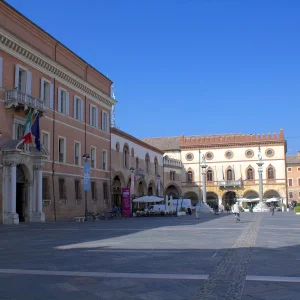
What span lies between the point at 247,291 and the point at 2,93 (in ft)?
80.5

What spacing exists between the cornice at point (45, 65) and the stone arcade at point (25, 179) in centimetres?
639

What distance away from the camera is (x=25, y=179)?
3034 cm

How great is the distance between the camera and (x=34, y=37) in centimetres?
3203

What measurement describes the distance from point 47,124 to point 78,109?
6404 mm

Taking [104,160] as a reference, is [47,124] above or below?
above

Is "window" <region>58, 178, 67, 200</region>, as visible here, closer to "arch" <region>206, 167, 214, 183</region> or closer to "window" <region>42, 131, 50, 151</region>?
"window" <region>42, 131, 50, 151</region>

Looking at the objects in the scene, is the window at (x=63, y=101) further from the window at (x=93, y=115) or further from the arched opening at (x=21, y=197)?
Result: the arched opening at (x=21, y=197)

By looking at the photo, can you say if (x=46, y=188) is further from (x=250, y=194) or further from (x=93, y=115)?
(x=250, y=194)

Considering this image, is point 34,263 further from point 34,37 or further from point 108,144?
point 108,144

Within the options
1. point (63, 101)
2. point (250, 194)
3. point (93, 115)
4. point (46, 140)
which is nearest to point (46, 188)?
point (46, 140)

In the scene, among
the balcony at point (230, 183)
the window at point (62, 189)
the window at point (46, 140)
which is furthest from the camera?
the balcony at point (230, 183)

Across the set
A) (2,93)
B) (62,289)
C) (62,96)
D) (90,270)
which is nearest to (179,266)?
→ (90,270)

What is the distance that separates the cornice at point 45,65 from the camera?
93.7 ft

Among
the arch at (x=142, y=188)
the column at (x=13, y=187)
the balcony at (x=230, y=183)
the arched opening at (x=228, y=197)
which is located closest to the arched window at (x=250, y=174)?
the balcony at (x=230, y=183)
